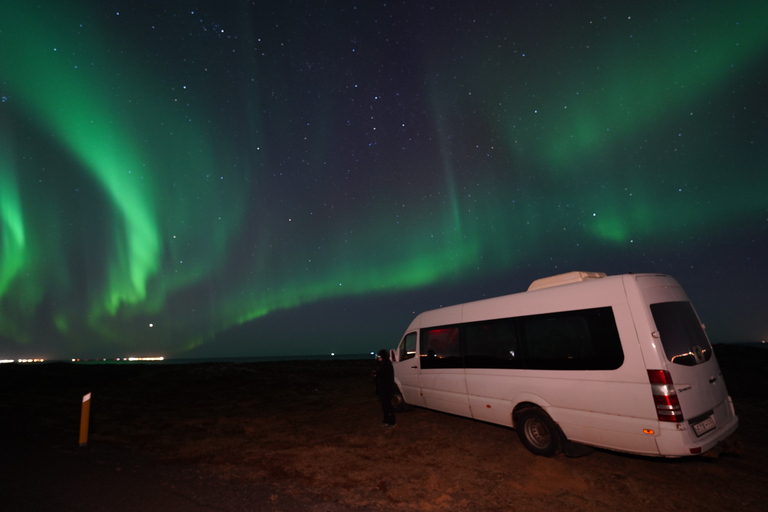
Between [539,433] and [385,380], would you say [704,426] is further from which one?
[385,380]

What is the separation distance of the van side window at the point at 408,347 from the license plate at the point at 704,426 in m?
5.90

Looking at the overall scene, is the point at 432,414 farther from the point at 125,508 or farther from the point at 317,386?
the point at 317,386

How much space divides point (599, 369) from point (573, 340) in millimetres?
547

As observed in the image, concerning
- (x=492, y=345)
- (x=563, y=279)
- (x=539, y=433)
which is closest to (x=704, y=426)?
(x=539, y=433)

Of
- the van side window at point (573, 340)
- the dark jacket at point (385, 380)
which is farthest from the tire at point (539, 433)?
the dark jacket at point (385, 380)

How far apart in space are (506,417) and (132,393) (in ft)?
53.3

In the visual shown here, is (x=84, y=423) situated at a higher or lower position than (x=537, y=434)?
higher

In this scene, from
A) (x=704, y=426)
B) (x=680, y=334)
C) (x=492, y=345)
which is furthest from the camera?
(x=492, y=345)

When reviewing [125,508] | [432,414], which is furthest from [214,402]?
[125,508]

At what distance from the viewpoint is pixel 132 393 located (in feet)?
49.8

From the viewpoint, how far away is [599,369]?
16.8ft

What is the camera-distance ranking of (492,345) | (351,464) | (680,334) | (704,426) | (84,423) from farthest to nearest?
(84,423) → (492,345) → (351,464) → (680,334) → (704,426)

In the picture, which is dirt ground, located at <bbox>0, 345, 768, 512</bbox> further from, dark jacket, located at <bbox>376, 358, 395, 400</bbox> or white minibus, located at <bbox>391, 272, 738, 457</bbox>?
dark jacket, located at <bbox>376, 358, 395, 400</bbox>

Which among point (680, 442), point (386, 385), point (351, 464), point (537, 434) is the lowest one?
point (351, 464)
